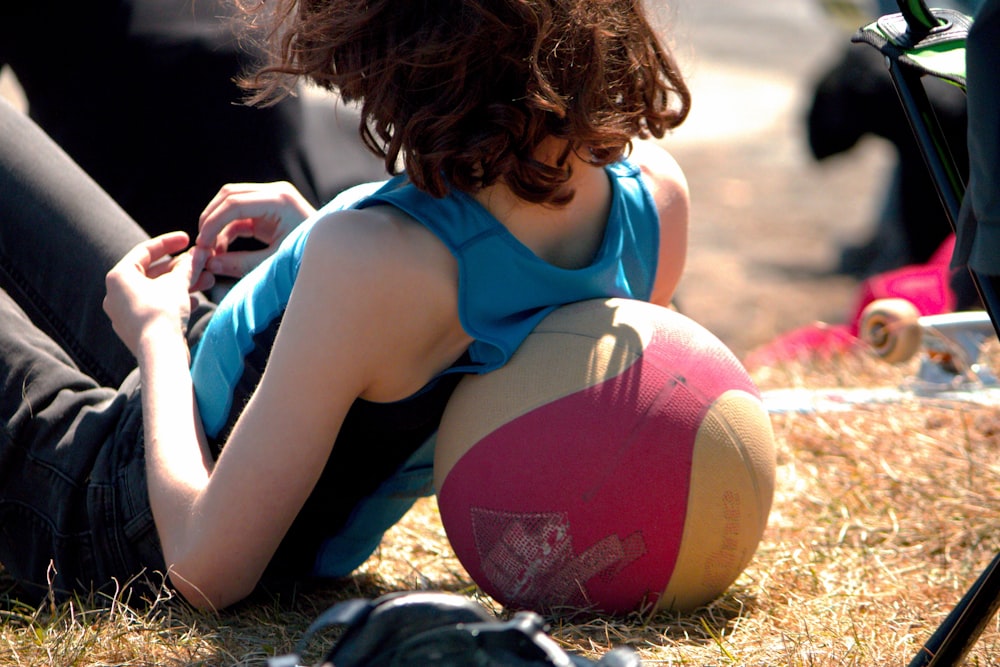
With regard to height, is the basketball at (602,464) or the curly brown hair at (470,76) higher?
the curly brown hair at (470,76)

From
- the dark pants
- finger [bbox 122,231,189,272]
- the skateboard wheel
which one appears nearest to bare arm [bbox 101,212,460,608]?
the dark pants

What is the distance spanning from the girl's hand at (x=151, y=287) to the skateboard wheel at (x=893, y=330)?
7.13 ft

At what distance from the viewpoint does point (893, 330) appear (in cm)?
350

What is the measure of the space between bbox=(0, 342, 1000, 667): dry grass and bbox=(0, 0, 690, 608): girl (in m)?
0.11

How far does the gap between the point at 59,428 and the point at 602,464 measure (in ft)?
3.62

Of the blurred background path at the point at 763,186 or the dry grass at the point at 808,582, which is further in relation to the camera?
the blurred background path at the point at 763,186

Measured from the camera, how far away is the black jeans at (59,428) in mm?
2152

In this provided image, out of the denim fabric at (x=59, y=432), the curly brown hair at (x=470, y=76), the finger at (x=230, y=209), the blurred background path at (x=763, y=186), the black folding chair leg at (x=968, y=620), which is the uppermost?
the curly brown hair at (x=470, y=76)

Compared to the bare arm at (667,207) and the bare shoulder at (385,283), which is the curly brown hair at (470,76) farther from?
the bare arm at (667,207)

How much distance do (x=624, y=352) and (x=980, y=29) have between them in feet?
2.48

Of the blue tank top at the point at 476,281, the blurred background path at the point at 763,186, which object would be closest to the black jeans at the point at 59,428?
the blue tank top at the point at 476,281

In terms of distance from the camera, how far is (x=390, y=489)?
220cm

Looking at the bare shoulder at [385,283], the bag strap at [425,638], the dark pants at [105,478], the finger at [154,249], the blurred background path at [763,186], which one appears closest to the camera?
the bag strap at [425,638]

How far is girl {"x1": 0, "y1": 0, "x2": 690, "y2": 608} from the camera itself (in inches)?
71.0
